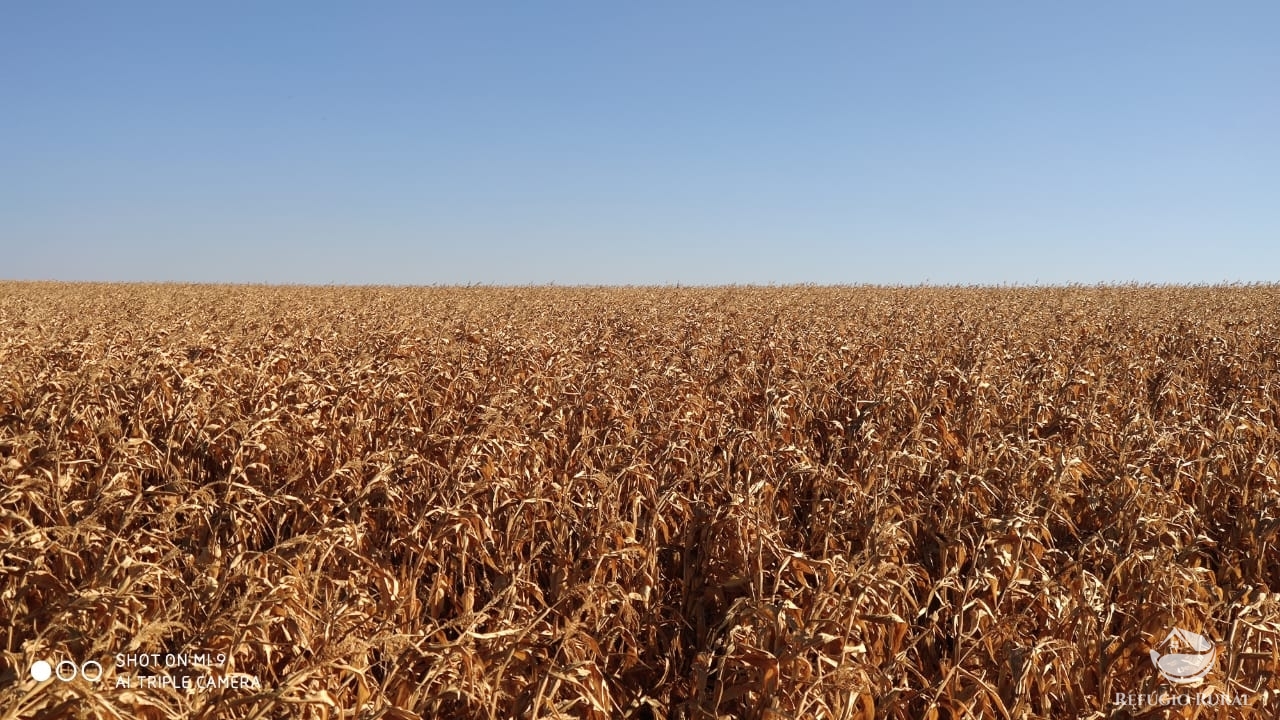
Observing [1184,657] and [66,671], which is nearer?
[66,671]

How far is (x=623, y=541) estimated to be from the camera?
12.6 feet

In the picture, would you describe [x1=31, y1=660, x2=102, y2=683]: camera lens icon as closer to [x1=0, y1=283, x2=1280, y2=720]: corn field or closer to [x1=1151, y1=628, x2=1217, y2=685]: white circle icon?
[x1=0, y1=283, x2=1280, y2=720]: corn field

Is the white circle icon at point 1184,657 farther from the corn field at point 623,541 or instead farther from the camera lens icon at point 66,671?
the camera lens icon at point 66,671

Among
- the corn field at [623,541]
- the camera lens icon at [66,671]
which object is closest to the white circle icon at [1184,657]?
the corn field at [623,541]

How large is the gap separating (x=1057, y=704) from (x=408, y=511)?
3.32 meters

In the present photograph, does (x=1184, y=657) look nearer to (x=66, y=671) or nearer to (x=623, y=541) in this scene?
(x=623, y=541)

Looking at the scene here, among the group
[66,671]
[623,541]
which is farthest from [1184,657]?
[66,671]

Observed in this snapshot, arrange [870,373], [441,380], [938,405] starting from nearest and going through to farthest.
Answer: [938,405]
[441,380]
[870,373]

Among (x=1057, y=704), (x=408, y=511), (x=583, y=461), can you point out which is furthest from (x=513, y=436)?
(x=1057, y=704)

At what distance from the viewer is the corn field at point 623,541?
2707mm

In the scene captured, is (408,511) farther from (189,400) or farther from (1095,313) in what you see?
(1095,313)

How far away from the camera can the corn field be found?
2707 millimetres

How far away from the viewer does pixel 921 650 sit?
3.28m

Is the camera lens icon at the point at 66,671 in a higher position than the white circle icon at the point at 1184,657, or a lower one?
higher
